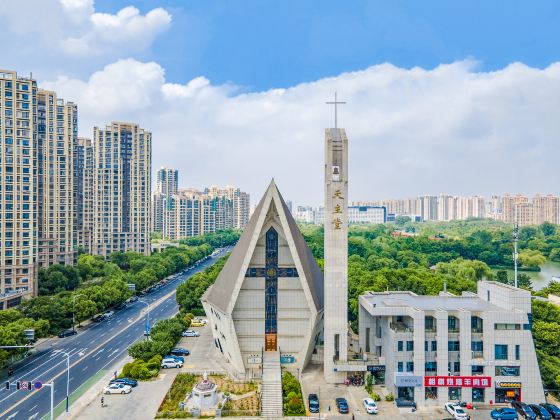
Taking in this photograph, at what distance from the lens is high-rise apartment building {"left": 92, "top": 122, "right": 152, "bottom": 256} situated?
98.2m

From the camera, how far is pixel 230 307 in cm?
3634

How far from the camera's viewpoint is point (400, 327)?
35031 millimetres

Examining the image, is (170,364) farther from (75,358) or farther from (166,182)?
(166,182)

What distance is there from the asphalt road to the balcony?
26043mm

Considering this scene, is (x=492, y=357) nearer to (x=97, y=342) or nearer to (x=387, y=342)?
(x=387, y=342)

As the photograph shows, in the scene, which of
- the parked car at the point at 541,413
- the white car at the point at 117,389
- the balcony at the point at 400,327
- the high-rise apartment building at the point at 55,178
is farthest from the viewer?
the high-rise apartment building at the point at 55,178

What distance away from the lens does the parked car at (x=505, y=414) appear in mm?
29219

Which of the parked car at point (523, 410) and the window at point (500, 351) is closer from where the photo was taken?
the parked car at point (523, 410)

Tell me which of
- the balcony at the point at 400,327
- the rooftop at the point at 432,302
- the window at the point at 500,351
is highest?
the rooftop at the point at 432,302

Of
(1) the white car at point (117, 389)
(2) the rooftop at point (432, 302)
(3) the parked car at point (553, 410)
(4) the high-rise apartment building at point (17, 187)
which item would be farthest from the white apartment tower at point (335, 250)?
(4) the high-rise apartment building at point (17, 187)

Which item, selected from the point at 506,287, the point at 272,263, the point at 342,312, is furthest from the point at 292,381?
the point at 506,287

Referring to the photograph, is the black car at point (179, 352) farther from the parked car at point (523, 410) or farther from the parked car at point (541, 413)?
the parked car at point (541, 413)

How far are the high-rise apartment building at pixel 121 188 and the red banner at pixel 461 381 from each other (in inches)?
3307

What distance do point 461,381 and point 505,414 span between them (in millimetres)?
3381
